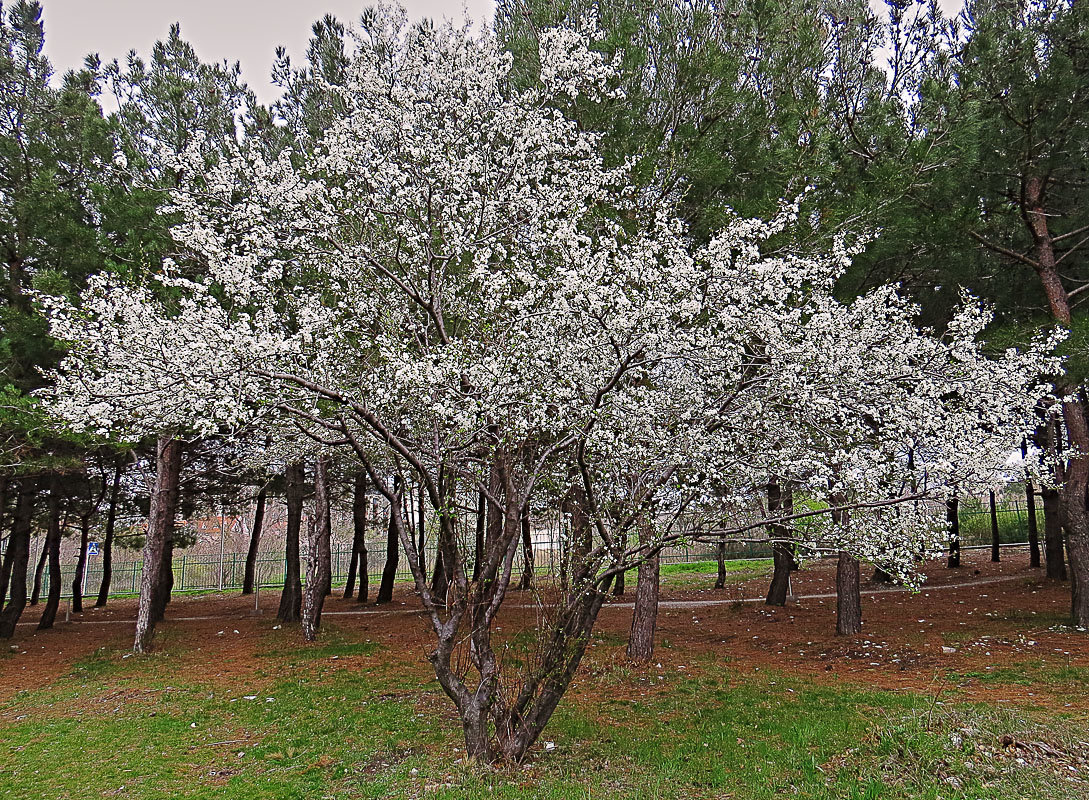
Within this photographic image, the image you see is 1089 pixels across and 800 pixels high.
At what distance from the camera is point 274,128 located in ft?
36.2

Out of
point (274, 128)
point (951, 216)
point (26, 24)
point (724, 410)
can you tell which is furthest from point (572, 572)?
point (26, 24)

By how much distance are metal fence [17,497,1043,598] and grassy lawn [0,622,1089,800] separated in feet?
54.6

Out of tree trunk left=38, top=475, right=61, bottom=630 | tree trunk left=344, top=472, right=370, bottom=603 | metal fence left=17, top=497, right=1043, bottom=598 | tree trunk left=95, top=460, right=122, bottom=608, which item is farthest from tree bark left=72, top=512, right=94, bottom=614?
tree trunk left=344, top=472, right=370, bottom=603

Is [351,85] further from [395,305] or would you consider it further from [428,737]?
[428,737]

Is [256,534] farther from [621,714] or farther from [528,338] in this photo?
[528,338]

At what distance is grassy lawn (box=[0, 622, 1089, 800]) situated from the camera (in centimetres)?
510

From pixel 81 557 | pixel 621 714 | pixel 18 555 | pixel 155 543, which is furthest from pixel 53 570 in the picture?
pixel 621 714

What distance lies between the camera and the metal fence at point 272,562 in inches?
1047

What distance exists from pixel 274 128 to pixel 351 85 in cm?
479

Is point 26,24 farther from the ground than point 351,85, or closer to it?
farther from the ground

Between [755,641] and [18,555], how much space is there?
15.1 m

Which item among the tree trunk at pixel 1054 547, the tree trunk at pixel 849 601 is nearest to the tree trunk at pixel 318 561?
the tree trunk at pixel 849 601

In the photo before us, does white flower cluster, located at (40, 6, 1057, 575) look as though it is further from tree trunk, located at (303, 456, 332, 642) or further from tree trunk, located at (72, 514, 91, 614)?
tree trunk, located at (72, 514, 91, 614)

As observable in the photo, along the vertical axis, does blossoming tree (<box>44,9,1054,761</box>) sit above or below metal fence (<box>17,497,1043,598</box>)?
above
